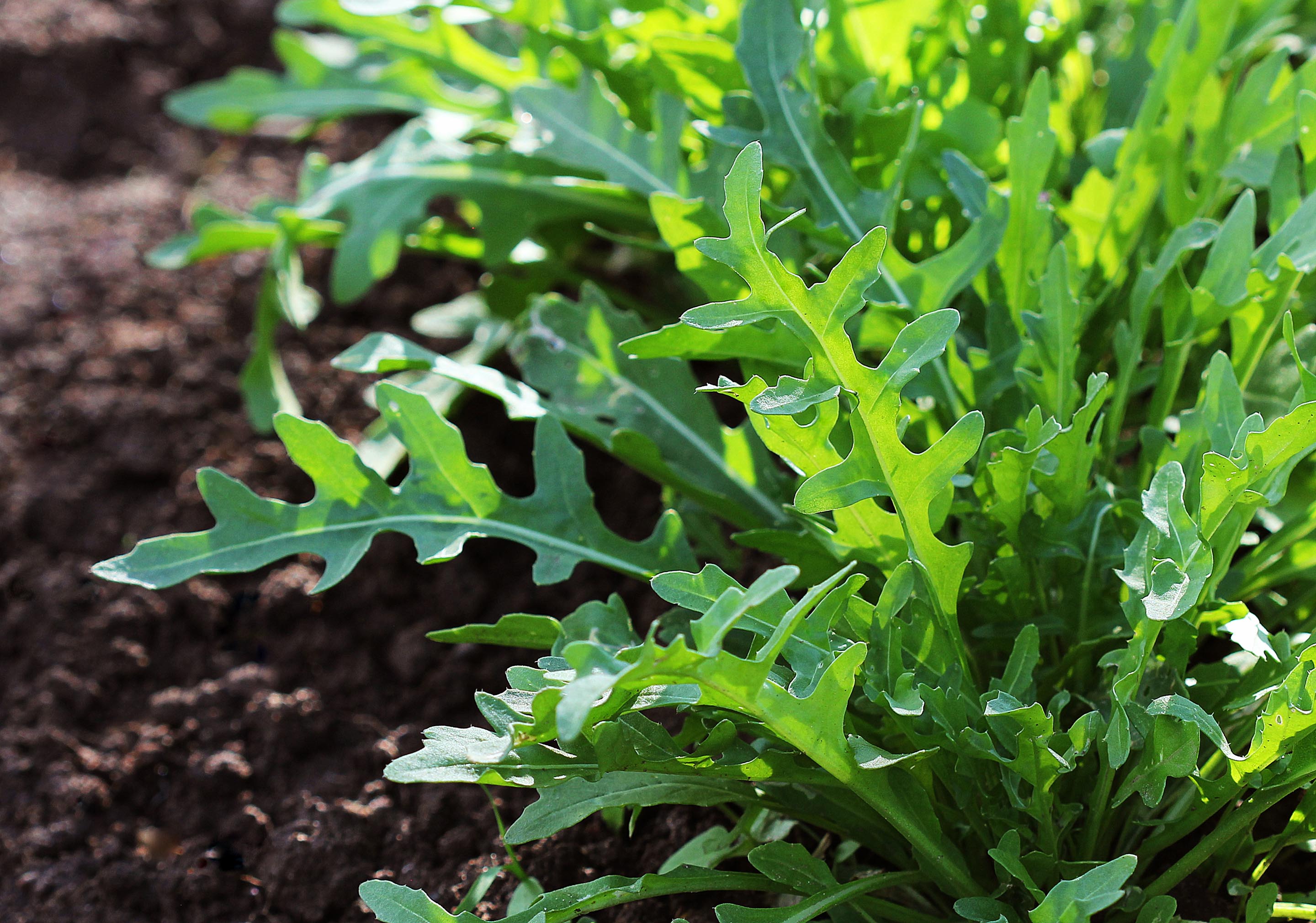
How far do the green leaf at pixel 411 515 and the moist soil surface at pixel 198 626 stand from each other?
1.02 ft

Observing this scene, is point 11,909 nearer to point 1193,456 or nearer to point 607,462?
point 607,462

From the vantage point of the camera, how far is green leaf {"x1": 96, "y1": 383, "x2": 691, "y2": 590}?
1213 millimetres

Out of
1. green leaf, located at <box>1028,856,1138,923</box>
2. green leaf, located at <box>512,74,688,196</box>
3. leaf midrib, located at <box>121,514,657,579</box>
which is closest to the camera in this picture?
green leaf, located at <box>1028,856,1138,923</box>

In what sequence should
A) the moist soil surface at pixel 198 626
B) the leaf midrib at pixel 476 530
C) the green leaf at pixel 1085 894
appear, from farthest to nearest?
the moist soil surface at pixel 198 626 < the leaf midrib at pixel 476 530 < the green leaf at pixel 1085 894

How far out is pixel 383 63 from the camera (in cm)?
215

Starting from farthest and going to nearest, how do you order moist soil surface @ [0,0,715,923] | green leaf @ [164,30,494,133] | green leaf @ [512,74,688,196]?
green leaf @ [164,30,494,133]
green leaf @ [512,74,688,196]
moist soil surface @ [0,0,715,923]

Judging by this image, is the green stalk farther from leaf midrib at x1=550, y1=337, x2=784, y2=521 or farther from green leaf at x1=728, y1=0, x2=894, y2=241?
green leaf at x1=728, y1=0, x2=894, y2=241

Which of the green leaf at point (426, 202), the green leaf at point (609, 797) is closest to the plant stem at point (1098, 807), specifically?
the green leaf at point (609, 797)

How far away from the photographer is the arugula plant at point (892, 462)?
99cm

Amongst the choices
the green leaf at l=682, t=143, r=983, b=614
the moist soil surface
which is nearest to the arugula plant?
the green leaf at l=682, t=143, r=983, b=614

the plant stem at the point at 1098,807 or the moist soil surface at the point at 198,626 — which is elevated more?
the plant stem at the point at 1098,807

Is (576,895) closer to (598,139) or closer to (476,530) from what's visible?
(476,530)

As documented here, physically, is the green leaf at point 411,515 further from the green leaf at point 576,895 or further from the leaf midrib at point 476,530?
the green leaf at point 576,895

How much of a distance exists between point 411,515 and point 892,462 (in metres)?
0.55
